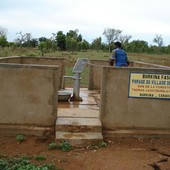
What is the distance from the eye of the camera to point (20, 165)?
5.21 metres

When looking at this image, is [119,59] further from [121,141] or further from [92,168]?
[92,168]

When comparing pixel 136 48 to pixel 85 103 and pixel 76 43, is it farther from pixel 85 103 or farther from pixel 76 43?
pixel 85 103

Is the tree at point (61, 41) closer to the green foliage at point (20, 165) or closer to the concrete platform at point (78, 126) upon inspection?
the concrete platform at point (78, 126)

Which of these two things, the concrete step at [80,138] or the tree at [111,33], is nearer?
the concrete step at [80,138]

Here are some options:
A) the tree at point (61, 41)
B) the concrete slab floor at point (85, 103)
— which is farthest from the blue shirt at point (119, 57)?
the tree at point (61, 41)

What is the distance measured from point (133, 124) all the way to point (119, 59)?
2765 mm

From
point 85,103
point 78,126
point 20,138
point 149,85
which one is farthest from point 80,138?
point 85,103

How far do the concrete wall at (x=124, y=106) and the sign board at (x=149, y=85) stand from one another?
8cm

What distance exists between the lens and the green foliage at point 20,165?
508cm

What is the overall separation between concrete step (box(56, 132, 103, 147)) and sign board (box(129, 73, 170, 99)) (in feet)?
3.74

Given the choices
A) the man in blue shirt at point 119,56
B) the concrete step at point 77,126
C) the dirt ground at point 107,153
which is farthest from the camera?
the man in blue shirt at point 119,56

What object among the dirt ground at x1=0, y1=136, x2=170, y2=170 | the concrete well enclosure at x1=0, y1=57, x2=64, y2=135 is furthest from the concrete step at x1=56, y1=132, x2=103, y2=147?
the concrete well enclosure at x1=0, y1=57, x2=64, y2=135

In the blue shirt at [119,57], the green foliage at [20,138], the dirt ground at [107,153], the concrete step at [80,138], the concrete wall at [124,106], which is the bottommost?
the dirt ground at [107,153]

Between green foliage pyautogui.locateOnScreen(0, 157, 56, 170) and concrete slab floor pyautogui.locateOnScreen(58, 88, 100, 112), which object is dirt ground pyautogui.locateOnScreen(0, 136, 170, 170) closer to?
green foliage pyautogui.locateOnScreen(0, 157, 56, 170)
